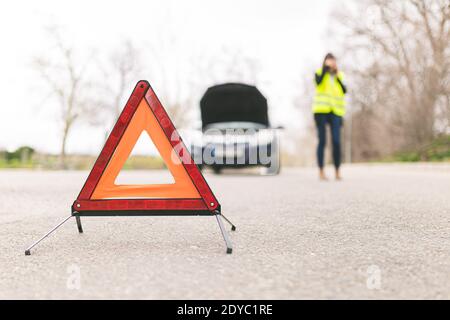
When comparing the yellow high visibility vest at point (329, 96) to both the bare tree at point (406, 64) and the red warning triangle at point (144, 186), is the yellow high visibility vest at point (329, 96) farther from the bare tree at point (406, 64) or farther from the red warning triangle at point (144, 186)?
the bare tree at point (406, 64)

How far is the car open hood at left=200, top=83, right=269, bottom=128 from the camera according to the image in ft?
48.6

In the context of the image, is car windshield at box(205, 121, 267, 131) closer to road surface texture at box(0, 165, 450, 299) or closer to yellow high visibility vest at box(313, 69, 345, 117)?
yellow high visibility vest at box(313, 69, 345, 117)

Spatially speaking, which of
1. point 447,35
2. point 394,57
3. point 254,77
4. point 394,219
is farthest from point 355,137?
point 394,219

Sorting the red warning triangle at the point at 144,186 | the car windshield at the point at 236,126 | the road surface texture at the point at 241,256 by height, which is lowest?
the road surface texture at the point at 241,256

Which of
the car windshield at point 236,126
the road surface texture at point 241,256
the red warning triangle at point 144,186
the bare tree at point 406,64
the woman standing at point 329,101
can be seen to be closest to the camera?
the road surface texture at point 241,256

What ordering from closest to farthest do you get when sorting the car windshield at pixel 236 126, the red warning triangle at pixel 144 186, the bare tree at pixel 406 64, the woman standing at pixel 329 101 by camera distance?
the red warning triangle at pixel 144 186
the woman standing at pixel 329 101
the car windshield at pixel 236 126
the bare tree at pixel 406 64

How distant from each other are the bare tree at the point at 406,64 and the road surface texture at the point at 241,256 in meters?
22.1

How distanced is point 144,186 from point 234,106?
11403 millimetres

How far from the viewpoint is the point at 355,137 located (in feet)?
160

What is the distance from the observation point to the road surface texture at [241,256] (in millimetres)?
2533

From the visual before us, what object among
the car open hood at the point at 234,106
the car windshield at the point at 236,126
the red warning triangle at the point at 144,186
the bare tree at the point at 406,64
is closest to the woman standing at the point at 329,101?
the car windshield at the point at 236,126

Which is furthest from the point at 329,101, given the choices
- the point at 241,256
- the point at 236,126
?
the point at 241,256

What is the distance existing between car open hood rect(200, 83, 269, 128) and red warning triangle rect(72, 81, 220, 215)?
11.1 meters
